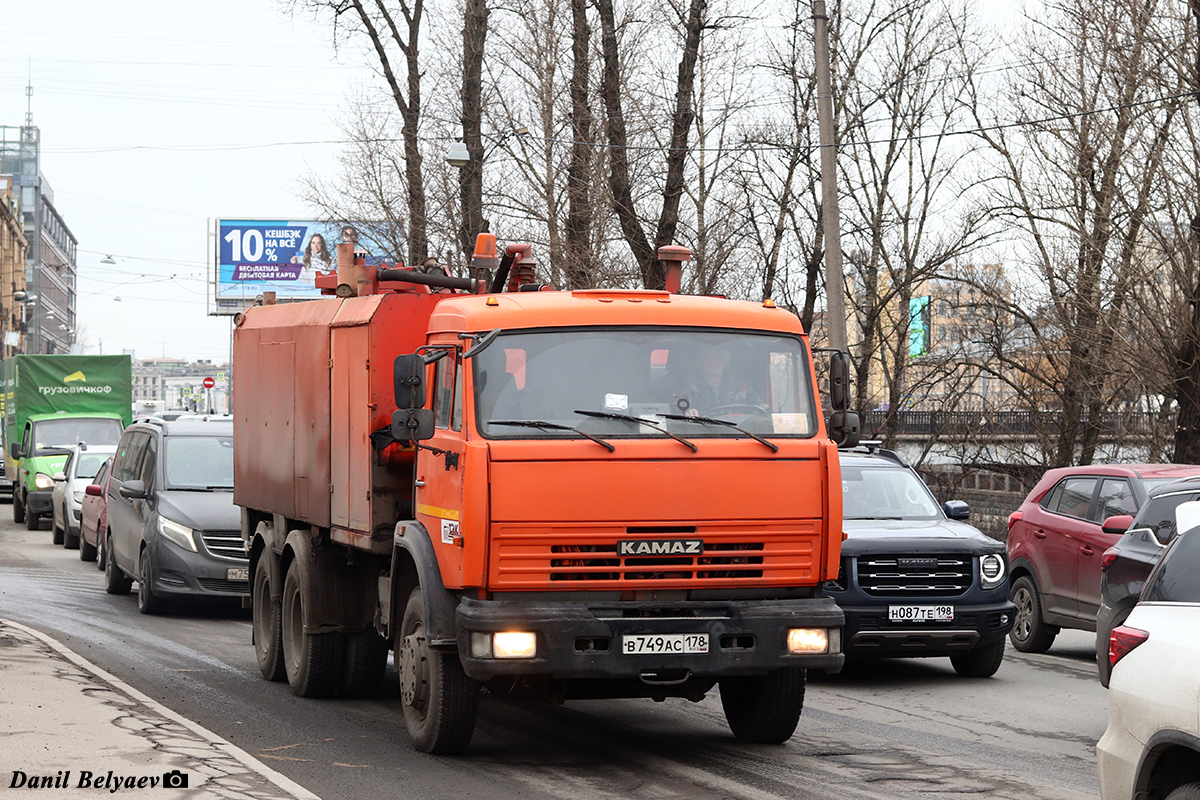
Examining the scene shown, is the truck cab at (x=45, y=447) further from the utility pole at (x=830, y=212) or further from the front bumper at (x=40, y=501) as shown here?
the utility pole at (x=830, y=212)

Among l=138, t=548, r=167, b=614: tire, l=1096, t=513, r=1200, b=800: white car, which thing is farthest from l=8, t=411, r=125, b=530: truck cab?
l=1096, t=513, r=1200, b=800: white car

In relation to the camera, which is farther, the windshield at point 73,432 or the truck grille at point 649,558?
the windshield at point 73,432

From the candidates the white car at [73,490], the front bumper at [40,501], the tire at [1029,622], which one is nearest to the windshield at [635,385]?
the tire at [1029,622]

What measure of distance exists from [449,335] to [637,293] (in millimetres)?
1061

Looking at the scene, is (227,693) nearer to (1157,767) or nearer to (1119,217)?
(1157,767)

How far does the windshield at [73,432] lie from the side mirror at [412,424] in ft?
76.2

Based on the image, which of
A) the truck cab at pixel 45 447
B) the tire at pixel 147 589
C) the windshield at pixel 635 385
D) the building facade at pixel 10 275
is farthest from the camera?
the building facade at pixel 10 275

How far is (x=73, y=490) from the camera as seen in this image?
2475 centimetres

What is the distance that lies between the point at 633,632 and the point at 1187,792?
125 inches

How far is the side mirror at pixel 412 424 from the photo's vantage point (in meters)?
8.26

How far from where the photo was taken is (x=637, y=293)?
850cm

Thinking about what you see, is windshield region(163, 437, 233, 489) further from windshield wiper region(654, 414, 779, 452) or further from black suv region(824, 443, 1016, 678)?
windshield wiper region(654, 414, 779, 452)

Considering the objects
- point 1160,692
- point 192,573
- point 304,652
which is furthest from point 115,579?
point 1160,692

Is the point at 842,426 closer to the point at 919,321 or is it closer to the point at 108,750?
the point at 108,750
